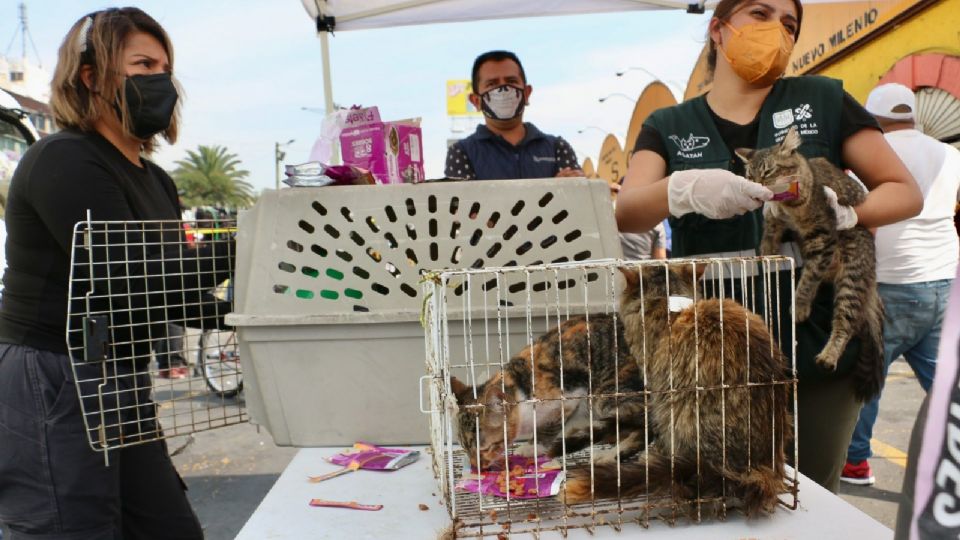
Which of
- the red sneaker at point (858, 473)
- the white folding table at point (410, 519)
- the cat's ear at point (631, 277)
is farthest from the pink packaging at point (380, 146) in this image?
the red sneaker at point (858, 473)

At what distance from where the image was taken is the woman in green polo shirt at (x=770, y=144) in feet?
4.94

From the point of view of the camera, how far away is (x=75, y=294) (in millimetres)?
1250

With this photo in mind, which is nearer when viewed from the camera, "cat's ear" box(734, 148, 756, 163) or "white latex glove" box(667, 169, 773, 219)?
"white latex glove" box(667, 169, 773, 219)

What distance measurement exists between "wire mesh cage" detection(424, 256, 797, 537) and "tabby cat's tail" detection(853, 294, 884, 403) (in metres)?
0.54

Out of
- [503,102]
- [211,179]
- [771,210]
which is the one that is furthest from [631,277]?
[211,179]

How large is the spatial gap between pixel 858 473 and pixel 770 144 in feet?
8.59

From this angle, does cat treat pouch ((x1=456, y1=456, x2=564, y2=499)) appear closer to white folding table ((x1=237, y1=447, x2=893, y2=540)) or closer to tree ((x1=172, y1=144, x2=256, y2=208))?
white folding table ((x1=237, y1=447, x2=893, y2=540))

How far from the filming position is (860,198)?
5.18 ft

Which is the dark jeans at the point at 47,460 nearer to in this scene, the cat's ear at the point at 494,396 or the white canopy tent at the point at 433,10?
the cat's ear at the point at 494,396

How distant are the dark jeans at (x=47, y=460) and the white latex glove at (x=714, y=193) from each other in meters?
1.25

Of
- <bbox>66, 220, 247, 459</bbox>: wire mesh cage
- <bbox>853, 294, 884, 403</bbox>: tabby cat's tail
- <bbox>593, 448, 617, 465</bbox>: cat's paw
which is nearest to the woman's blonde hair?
<bbox>66, 220, 247, 459</bbox>: wire mesh cage

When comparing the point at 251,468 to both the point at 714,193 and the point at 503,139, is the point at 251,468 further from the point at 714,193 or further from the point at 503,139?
the point at 714,193

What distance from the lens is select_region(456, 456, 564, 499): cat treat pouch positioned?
1013mm

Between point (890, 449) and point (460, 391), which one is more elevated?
point (460, 391)
